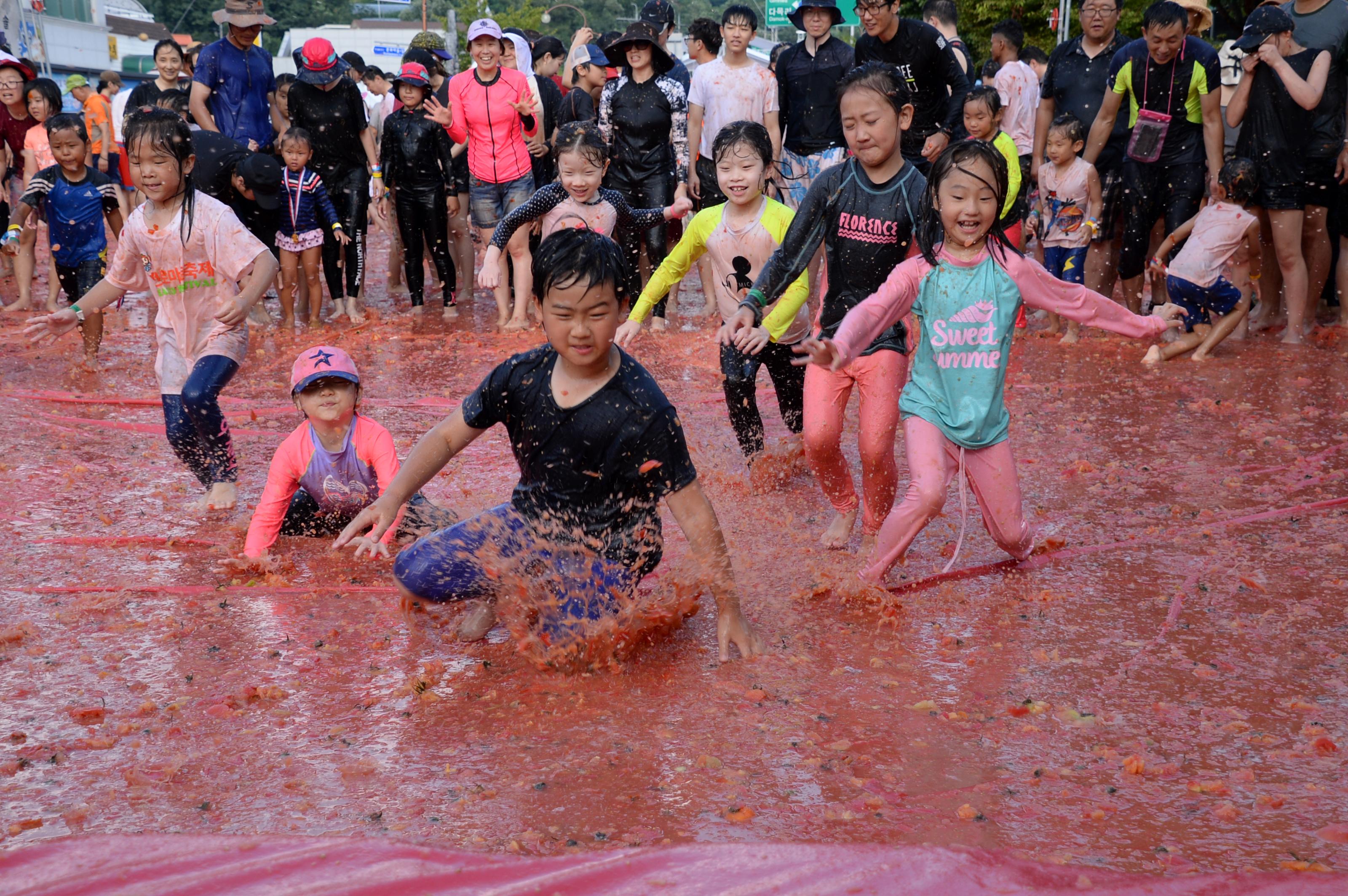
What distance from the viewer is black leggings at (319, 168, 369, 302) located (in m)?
10.3

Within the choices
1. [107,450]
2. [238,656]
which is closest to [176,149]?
[107,450]

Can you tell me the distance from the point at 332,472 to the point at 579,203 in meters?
3.81

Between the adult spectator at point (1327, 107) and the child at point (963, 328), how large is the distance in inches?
193

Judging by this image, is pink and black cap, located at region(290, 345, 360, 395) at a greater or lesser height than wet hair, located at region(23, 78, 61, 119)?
lesser

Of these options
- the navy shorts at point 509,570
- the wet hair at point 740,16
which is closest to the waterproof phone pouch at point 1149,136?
the wet hair at point 740,16

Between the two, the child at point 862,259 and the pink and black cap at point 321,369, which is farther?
the pink and black cap at point 321,369

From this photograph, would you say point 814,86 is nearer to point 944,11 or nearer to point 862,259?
point 944,11

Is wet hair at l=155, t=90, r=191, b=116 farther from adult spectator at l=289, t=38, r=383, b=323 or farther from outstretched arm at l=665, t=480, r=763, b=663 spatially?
outstretched arm at l=665, t=480, r=763, b=663

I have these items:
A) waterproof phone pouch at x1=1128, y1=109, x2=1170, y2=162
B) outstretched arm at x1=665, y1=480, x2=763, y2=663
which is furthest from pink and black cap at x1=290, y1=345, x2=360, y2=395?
waterproof phone pouch at x1=1128, y1=109, x2=1170, y2=162

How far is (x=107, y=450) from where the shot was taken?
21.7 feet

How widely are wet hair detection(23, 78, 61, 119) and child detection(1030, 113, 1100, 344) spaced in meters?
9.29

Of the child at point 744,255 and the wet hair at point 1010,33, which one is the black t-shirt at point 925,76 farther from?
the wet hair at point 1010,33

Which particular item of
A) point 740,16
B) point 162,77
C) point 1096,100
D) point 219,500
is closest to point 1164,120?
point 1096,100

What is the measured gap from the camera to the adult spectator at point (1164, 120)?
28.3 ft
